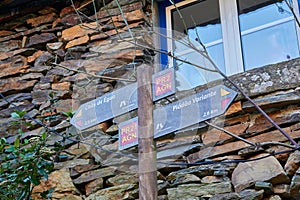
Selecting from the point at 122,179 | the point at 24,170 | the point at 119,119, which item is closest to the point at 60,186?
the point at 24,170

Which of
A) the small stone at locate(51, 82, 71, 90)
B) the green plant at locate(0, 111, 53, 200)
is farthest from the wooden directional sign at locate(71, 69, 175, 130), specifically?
the small stone at locate(51, 82, 71, 90)

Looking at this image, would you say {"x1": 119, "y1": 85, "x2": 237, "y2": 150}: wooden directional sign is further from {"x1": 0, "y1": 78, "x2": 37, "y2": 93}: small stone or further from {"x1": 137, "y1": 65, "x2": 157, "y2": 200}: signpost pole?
{"x1": 0, "y1": 78, "x2": 37, "y2": 93}: small stone

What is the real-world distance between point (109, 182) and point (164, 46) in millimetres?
981

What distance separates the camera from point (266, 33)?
3.00 metres

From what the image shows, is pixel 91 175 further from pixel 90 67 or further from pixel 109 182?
pixel 90 67

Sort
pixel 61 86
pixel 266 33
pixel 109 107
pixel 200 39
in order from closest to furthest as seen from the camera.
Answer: pixel 109 107
pixel 266 33
pixel 200 39
pixel 61 86

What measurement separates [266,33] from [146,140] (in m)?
1.29

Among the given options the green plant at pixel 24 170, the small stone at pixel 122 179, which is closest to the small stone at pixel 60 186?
the green plant at pixel 24 170

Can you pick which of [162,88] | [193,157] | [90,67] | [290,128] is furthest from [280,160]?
[90,67]

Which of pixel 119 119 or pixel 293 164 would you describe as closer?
pixel 293 164

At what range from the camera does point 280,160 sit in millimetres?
2424

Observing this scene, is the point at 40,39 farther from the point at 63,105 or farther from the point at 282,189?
the point at 282,189

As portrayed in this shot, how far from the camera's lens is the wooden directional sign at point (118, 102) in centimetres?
216

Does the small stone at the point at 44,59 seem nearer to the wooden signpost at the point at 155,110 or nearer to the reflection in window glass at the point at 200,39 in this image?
the reflection in window glass at the point at 200,39
